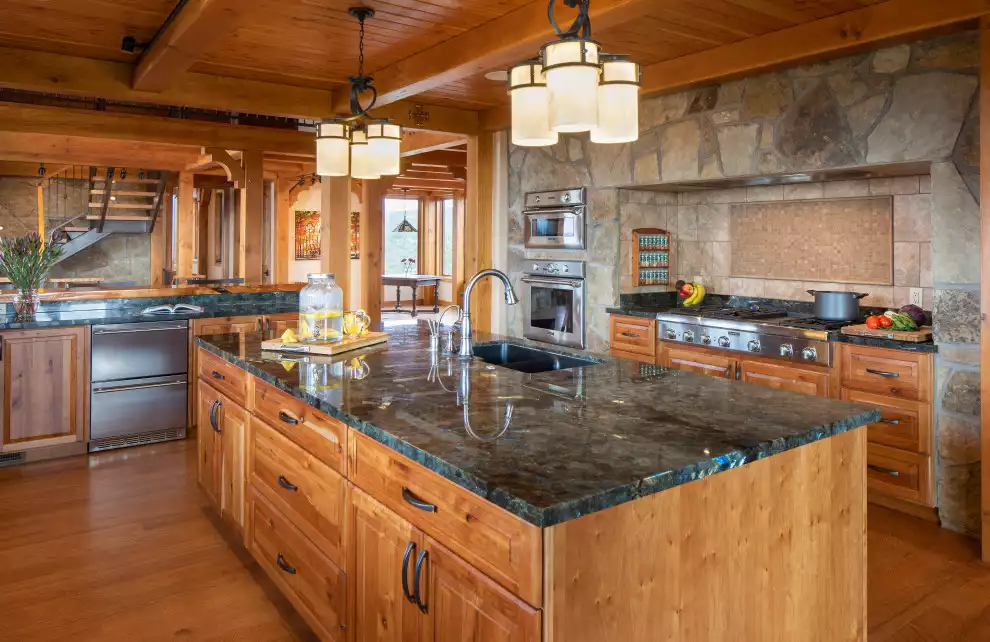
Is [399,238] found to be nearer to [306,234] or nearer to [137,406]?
[306,234]

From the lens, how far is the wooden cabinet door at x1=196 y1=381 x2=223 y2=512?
3.30 m

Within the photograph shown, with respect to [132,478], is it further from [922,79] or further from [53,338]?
[922,79]

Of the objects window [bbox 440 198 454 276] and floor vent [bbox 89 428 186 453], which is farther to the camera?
window [bbox 440 198 454 276]

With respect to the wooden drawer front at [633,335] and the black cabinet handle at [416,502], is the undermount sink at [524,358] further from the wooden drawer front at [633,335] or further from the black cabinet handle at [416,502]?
the wooden drawer front at [633,335]

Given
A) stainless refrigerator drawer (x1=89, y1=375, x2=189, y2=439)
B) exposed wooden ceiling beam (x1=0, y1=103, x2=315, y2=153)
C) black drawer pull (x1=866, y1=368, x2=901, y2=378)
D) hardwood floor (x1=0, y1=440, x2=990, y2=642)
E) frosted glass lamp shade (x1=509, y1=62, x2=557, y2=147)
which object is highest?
exposed wooden ceiling beam (x1=0, y1=103, x2=315, y2=153)

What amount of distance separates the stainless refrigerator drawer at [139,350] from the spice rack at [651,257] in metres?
3.18

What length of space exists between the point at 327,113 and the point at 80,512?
3135 millimetres

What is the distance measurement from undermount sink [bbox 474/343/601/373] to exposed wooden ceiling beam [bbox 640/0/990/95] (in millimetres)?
2101

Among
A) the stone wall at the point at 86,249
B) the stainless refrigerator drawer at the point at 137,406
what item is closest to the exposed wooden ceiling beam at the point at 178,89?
the stainless refrigerator drawer at the point at 137,406

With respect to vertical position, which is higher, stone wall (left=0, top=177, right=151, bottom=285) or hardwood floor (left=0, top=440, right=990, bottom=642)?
stone wall (left=0, top=177, right=151, bottom=285)

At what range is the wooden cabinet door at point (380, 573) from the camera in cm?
174

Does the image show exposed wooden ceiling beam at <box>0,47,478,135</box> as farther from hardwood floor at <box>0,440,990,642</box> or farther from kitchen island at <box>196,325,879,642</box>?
kitchen island at <box>196,325,879,642</box>

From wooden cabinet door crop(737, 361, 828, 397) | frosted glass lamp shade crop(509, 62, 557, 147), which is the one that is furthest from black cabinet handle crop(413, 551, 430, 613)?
wooden cabinet door crop(737, 361, 828, 397)

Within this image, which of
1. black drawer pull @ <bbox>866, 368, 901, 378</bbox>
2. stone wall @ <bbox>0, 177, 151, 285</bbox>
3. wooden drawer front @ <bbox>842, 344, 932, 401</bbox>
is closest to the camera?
wooden drawer front @ <bbox>842, 344, 932, 401</bbox>
